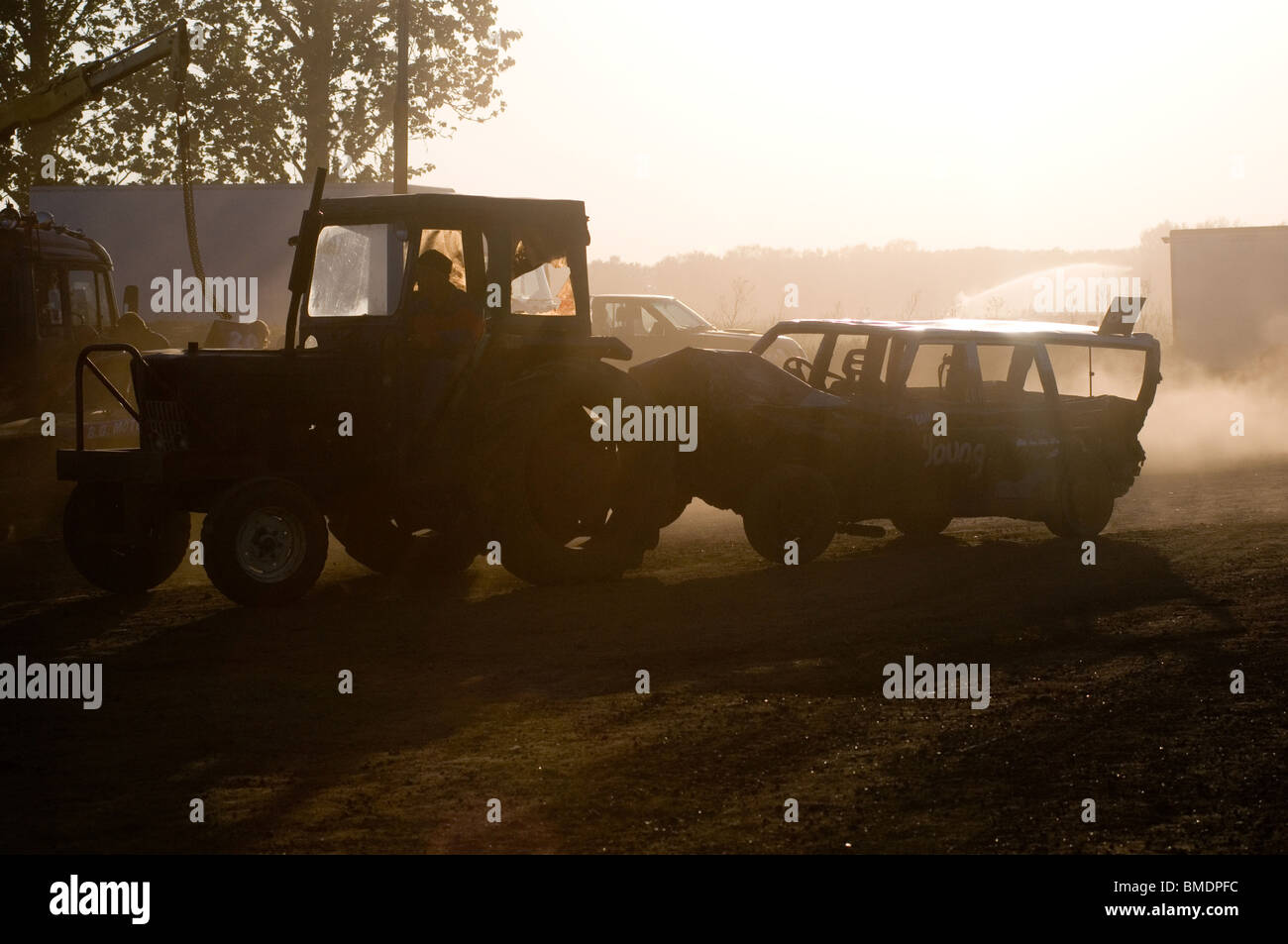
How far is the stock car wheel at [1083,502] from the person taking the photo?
48.0ft

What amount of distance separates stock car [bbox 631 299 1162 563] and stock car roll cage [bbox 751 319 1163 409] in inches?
0.7

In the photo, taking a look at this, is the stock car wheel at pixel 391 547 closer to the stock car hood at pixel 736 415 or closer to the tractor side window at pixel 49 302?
the stock car hood at pixel 736 415

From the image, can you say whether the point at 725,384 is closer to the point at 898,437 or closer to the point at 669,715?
the point at 898,437

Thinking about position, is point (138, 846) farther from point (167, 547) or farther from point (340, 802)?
point (167, 547)

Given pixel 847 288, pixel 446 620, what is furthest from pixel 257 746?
pixel 847 288

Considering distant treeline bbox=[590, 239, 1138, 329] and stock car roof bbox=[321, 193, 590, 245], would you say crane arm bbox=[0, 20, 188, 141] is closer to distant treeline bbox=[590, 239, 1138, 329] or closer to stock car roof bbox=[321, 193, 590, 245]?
stock car roof bbox=[321, 193, 590, 245]

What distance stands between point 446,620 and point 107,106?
3793 centimetres

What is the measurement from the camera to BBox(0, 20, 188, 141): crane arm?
2044cm

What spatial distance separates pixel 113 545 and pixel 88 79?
36.2 feet

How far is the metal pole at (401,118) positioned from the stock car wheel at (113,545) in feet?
49.5

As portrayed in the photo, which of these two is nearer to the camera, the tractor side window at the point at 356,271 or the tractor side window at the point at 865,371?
the tractor side window at the point at 356,271

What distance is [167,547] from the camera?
466 inches

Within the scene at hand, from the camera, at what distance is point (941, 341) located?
545 inches

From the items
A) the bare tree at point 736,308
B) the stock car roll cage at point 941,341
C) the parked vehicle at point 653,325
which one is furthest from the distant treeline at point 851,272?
the stock car roll cage at point 941,341
